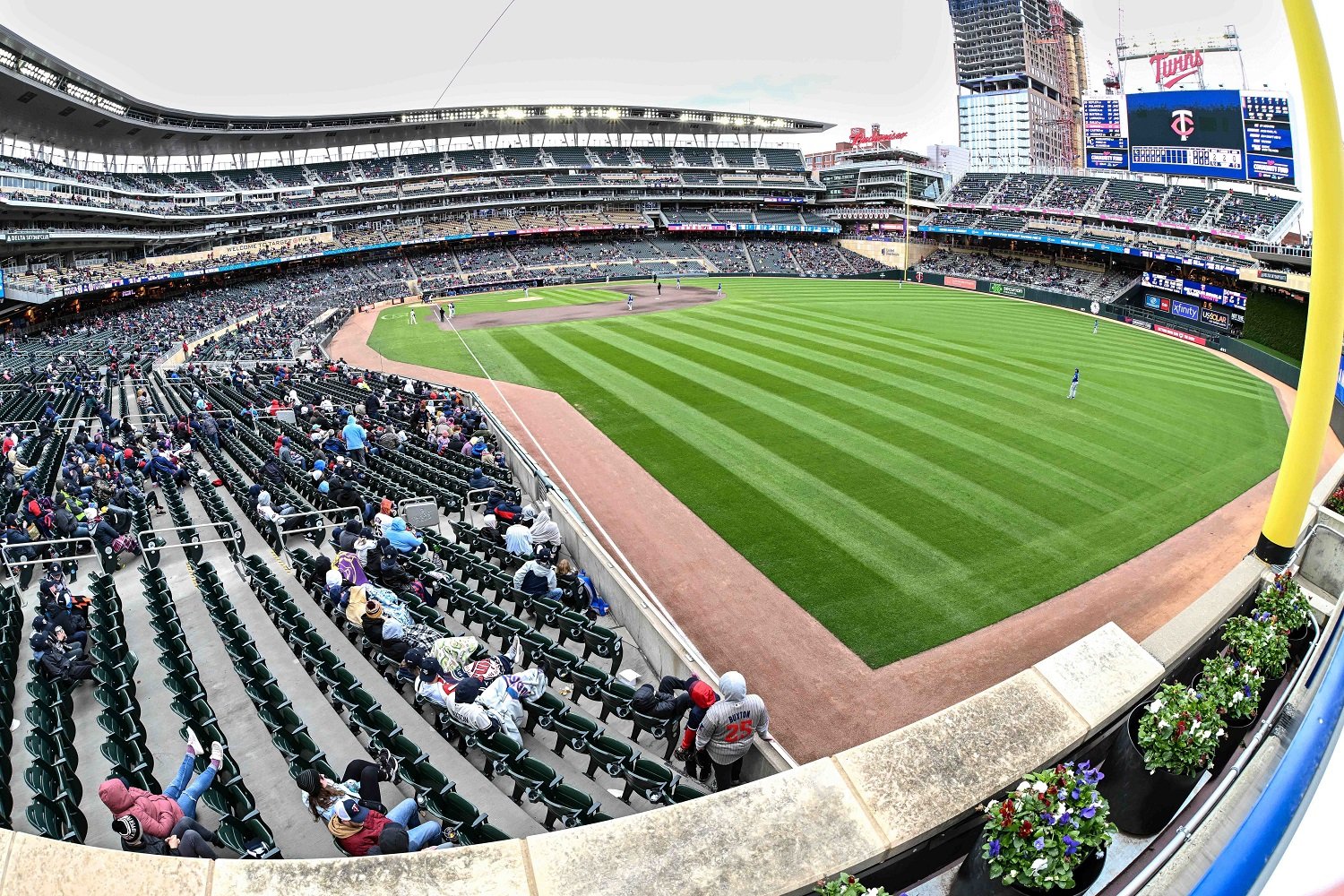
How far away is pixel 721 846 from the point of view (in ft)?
13.0

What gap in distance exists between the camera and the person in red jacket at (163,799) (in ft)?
16.7

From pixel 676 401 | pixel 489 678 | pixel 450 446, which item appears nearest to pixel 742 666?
pixel 489 678

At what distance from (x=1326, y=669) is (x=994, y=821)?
125 inches

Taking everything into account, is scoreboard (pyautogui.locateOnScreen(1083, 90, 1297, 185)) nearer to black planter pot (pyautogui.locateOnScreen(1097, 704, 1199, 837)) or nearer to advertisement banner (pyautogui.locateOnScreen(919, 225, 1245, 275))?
advertisement banner (pyautogui.locateOnScreen(919, 225, 1245, 275))

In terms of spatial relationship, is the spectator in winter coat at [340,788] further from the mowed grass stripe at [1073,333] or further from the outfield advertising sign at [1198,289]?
the outfield advertising sign at [1198,289]

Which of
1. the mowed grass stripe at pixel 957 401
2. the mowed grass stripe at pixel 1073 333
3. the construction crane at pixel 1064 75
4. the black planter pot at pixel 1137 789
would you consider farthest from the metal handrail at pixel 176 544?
the construction crane at pixel 1064 75

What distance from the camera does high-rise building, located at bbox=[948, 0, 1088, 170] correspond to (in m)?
164

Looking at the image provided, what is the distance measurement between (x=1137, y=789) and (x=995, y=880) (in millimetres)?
1667

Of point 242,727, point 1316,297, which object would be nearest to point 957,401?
point 1316,297

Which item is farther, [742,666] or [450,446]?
[450,446]

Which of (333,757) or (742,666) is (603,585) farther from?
(333,757)

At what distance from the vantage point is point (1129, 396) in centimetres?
2569

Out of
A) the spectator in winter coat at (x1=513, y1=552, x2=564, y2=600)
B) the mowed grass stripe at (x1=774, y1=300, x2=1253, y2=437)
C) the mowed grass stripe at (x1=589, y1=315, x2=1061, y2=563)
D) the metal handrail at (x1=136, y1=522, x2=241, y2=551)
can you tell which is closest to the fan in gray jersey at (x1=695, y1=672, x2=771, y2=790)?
the spectator in winter coat at (x1=513, y1=552, x2=564, y2=600)

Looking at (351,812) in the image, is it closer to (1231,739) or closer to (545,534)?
(545,534)
